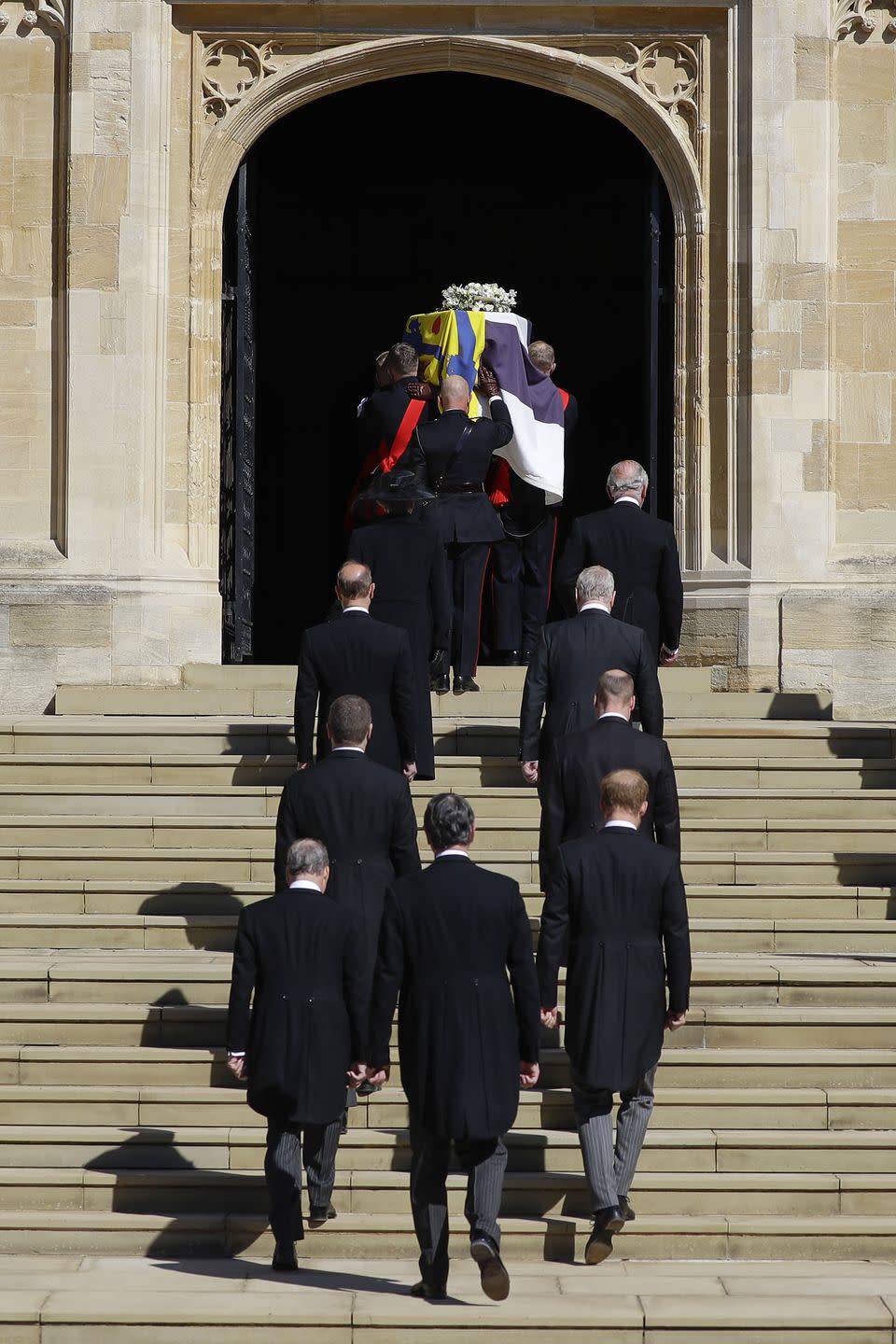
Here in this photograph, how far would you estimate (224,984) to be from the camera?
776cm

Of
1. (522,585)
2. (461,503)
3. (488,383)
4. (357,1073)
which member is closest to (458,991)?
(357,1073)

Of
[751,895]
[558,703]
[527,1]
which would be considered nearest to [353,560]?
[558,703]

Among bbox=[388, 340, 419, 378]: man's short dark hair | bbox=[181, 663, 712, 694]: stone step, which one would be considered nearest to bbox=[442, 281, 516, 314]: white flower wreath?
bbox=[388, 340, 419, 378]: man's short dark hair

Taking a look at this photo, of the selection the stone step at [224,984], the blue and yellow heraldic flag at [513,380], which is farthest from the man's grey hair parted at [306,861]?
the blue and yellow heraldic flag at [513,380]

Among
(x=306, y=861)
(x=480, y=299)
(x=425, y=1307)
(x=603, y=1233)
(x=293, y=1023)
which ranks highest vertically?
(x=480, y=299)

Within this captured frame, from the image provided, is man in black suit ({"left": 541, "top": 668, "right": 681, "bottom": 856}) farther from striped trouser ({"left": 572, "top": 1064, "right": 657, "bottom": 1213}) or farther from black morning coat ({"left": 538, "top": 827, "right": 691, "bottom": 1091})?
striped trouser ({"left": 572, "top": 1064, "right": 657, "bottom": 1213})

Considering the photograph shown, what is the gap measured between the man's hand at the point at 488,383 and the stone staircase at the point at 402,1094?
248 cm

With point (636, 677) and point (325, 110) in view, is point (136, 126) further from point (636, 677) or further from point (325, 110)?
point (636, 677)

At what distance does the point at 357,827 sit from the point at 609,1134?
1.34 metres

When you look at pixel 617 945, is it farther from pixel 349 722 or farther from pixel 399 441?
pixel 399 441

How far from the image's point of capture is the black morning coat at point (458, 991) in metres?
5.93

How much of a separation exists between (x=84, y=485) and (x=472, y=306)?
269cm

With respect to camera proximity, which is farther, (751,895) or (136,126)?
(136,126)

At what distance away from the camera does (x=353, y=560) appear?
916 cm
